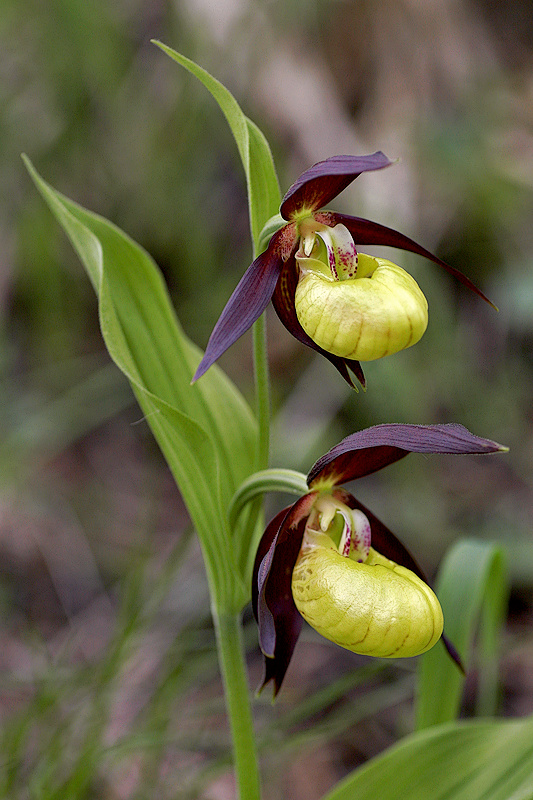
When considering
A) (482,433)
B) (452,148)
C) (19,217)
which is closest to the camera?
(482,433)

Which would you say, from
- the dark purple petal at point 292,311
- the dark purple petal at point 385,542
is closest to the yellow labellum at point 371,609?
the dark purple petal at point 385,542

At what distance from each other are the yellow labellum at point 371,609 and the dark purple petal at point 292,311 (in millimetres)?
257

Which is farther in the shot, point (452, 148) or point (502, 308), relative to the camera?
point (452, 148)

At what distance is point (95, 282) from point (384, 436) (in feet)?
1.69

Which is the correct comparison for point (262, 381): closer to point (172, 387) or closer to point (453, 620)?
point (172, 387)

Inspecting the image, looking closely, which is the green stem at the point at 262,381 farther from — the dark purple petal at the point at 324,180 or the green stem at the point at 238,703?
the green stem at the point at 238,703

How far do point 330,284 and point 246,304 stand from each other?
112 millimetres

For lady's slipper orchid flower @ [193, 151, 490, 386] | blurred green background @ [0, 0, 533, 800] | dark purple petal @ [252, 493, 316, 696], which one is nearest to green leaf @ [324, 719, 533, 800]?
dark purple petal @ [252, 493, 316, 696]

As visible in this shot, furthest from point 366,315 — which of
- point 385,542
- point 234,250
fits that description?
point 234,250

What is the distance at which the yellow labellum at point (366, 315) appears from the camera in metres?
0.78

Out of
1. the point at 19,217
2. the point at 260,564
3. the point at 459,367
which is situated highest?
the point at 260,564

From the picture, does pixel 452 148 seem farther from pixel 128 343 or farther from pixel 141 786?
pixel 141 786

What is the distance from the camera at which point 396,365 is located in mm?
2494

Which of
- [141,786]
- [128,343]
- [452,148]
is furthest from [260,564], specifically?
[452,148]
